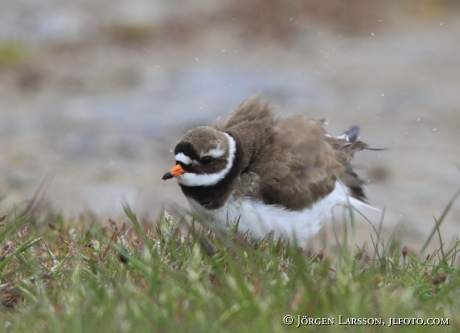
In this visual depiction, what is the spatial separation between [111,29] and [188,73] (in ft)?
10.7

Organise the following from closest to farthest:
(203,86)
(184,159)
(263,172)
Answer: (184,159) → (263,172) → (203,86)

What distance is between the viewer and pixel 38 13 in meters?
19.5

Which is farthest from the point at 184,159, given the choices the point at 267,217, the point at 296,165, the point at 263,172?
the point at 296,165

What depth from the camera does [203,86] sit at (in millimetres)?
15039

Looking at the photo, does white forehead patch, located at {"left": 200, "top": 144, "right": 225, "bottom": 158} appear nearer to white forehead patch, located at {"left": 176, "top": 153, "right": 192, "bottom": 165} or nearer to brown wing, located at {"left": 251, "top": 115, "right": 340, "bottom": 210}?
white forehead patch, located at {"left": 176, "top": 153, "right": 192, "bottom": 165}

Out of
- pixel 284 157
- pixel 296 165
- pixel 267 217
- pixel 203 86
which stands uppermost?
pixel 284 157

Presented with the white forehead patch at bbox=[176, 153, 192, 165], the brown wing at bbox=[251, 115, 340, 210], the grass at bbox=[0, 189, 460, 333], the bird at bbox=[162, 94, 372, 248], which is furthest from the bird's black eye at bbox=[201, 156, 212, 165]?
the grass at bbox=[0, 189, 460, 333]

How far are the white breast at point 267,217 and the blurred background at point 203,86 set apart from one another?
1911mm

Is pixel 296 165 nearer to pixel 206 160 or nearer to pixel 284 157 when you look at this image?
pixel 284 157

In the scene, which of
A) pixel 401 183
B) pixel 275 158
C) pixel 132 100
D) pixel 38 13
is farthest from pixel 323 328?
pixel 38 13

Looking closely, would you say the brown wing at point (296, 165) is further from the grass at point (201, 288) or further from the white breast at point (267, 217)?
the grass at point (201, 288)

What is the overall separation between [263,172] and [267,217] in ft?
1.29

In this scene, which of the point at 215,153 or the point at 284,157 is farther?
the point at 284,157

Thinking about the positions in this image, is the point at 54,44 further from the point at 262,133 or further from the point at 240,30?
the point at 262,133
